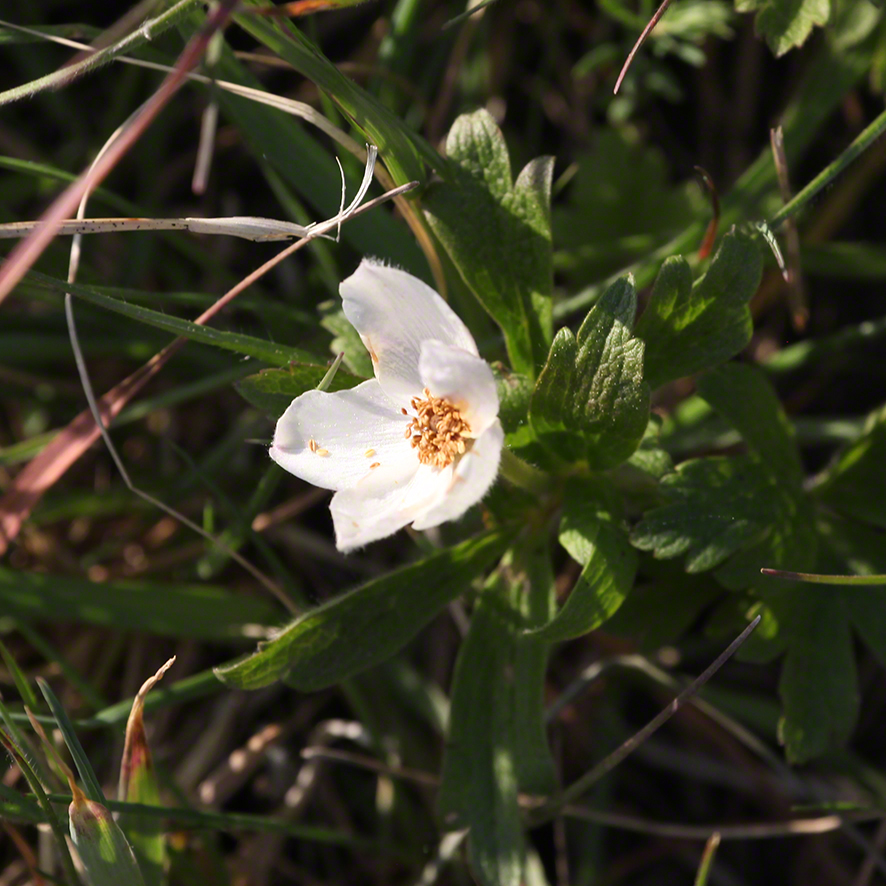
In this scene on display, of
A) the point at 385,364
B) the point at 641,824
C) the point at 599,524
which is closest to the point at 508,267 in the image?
the point at 385,364

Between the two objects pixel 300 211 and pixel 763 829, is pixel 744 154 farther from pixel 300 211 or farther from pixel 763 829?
pixel 763 829

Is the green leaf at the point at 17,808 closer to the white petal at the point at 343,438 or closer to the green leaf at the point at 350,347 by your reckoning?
the white petal at the point at 343,438

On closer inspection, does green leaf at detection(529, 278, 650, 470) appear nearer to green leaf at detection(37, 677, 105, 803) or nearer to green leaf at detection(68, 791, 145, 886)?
green leaf at detection(37, 677, 105, 803)

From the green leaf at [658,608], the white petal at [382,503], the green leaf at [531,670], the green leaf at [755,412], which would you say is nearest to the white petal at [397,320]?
the white petal at [382,503]

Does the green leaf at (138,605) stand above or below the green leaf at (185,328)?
below

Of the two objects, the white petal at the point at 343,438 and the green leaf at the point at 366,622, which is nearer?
the white petal at the point at 343,438

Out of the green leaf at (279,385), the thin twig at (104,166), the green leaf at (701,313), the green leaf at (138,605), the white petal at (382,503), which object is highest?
the thin twig at (104,166)
